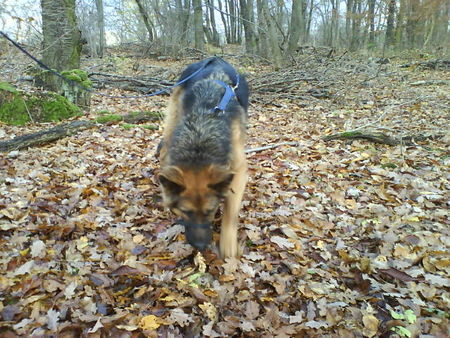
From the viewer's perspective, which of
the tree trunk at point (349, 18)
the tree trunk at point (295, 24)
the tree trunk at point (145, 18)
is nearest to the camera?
the tree trunk at point (295, 24)

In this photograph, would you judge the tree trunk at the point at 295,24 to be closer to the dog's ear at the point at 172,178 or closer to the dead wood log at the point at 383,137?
the dead wood log at the point at 383,137

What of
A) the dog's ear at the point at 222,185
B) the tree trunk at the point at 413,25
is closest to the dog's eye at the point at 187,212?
the dog's ear at the point at 222,185

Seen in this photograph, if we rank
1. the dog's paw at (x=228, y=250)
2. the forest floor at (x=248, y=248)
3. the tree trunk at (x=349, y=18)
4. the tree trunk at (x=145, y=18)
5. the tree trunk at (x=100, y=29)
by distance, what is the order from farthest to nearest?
the tree trunk at (x=349, y=18)
the tree trunk at (x=145, y=18)
the tree trunk at (x=100, y=29)
the dog's paw at (x=228, y=250)
the forest floor at (x=248, y=248)

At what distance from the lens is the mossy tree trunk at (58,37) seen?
389 inches

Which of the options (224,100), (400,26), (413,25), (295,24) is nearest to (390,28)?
(400,26)

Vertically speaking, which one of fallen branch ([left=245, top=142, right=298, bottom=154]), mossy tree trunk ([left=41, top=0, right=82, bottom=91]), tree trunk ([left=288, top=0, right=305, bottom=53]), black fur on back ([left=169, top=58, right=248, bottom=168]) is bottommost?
fallen branch ([left=245, top=142, right=298, bottom=154])

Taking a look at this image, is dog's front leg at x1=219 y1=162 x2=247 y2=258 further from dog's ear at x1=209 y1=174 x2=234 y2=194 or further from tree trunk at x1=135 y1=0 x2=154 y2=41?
tree trunk at x1=135 y1=0 x2=154 y2=41

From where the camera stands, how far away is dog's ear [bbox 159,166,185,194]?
3322 millimetres

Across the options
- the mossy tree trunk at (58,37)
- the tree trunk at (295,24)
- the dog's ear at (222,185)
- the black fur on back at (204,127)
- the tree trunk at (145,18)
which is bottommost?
the dog's ear at (222,185)

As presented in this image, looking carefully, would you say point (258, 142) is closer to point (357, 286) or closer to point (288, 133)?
point (288, 133)

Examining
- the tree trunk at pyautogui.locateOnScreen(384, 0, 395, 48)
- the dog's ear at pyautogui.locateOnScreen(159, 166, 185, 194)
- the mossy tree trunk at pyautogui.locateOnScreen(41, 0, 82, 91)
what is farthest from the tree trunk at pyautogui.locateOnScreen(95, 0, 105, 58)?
the dog's ear at pyautogui.locateOnScreen(159, 166, 185, 194)

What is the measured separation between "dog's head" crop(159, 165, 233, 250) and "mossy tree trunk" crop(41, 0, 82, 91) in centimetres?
796

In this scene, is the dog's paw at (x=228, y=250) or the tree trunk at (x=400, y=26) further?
the tree trunk at (x=400, y=26)

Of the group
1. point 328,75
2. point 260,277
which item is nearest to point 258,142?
point 260,277
